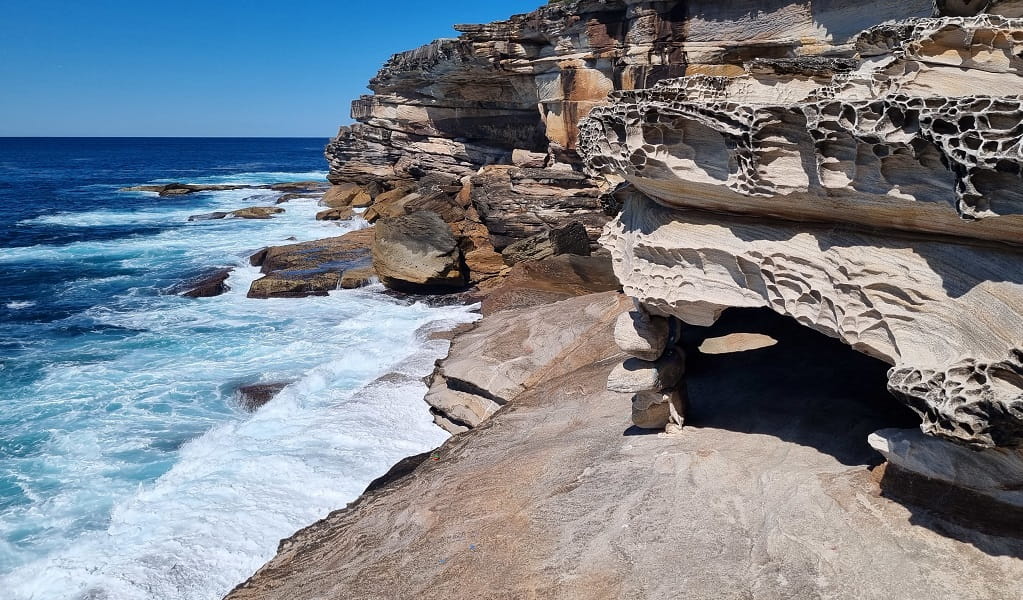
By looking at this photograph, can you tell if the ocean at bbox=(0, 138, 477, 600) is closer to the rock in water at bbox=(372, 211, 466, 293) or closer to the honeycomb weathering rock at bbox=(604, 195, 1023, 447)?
the rock in water at bbox=(372, 211, 466, 293)

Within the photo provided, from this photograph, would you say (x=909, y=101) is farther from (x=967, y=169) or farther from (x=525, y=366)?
(x=525, y=366)

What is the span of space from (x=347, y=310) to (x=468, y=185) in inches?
402

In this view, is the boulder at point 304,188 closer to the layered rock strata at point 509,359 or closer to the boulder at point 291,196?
the boulder at point 291,196

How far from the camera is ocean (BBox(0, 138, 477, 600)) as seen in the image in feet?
26.2

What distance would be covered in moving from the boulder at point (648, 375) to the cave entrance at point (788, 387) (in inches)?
21.5

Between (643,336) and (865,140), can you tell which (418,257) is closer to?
(643,336)

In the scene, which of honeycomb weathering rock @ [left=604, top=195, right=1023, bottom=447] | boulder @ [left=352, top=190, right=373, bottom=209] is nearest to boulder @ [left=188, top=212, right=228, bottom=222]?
boulder @ [left=352, top=190, right=373, bottom=209]

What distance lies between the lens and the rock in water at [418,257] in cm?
1842

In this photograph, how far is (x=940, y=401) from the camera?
4145 mm

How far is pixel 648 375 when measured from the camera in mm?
6562

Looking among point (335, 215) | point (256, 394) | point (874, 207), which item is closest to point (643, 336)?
point (874, 207)

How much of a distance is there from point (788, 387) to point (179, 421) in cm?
914

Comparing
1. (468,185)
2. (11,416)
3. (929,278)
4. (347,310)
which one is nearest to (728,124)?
(929,278)

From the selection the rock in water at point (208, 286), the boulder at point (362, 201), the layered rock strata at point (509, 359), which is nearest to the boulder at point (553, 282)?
the layered rock strata at point (509, 359)
